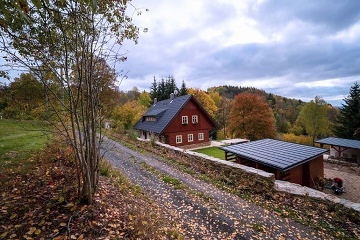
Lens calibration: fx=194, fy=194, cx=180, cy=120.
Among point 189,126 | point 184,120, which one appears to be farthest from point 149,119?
point 189,126

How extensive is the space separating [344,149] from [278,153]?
19.3 m

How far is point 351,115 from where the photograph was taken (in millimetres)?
30047

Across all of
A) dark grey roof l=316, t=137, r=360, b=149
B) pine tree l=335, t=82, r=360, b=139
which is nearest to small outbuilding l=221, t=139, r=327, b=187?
dark grey roof l=316, t=137, r=360, b=149

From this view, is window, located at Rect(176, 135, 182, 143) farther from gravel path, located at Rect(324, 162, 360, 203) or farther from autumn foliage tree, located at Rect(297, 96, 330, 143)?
autumn foliage tree, located at Rect(297, 96, 330, 143)

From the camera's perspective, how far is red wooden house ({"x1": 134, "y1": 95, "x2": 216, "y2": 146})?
849 inches

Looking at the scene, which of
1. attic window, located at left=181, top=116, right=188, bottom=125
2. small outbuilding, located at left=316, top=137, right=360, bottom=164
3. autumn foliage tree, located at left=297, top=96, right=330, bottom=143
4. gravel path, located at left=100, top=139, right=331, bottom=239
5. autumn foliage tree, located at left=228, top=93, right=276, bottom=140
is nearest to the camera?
gravel path, located at left=100, top=139, right=331, bottom=239

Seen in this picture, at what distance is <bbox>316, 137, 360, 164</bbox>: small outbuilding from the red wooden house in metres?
13.9

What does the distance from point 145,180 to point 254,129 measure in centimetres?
2434

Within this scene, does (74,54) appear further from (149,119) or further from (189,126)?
(149,119)

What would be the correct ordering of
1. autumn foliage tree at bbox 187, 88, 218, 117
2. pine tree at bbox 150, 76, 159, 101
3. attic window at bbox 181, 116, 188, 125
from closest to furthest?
attic window at bbox 181, 116, 188, 125 < autumn foliage tree at bbox 187, 88, 218, 117 < pine tree at bbox 150, 76, 159, 101

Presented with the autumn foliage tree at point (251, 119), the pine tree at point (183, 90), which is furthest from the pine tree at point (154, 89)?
the autumn foliage tree at point (251, 119)

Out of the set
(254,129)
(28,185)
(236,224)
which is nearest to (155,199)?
(236,224)

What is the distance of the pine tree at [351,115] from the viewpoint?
29.4 metres

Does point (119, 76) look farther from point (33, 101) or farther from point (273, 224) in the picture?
A: point (273, 224)
